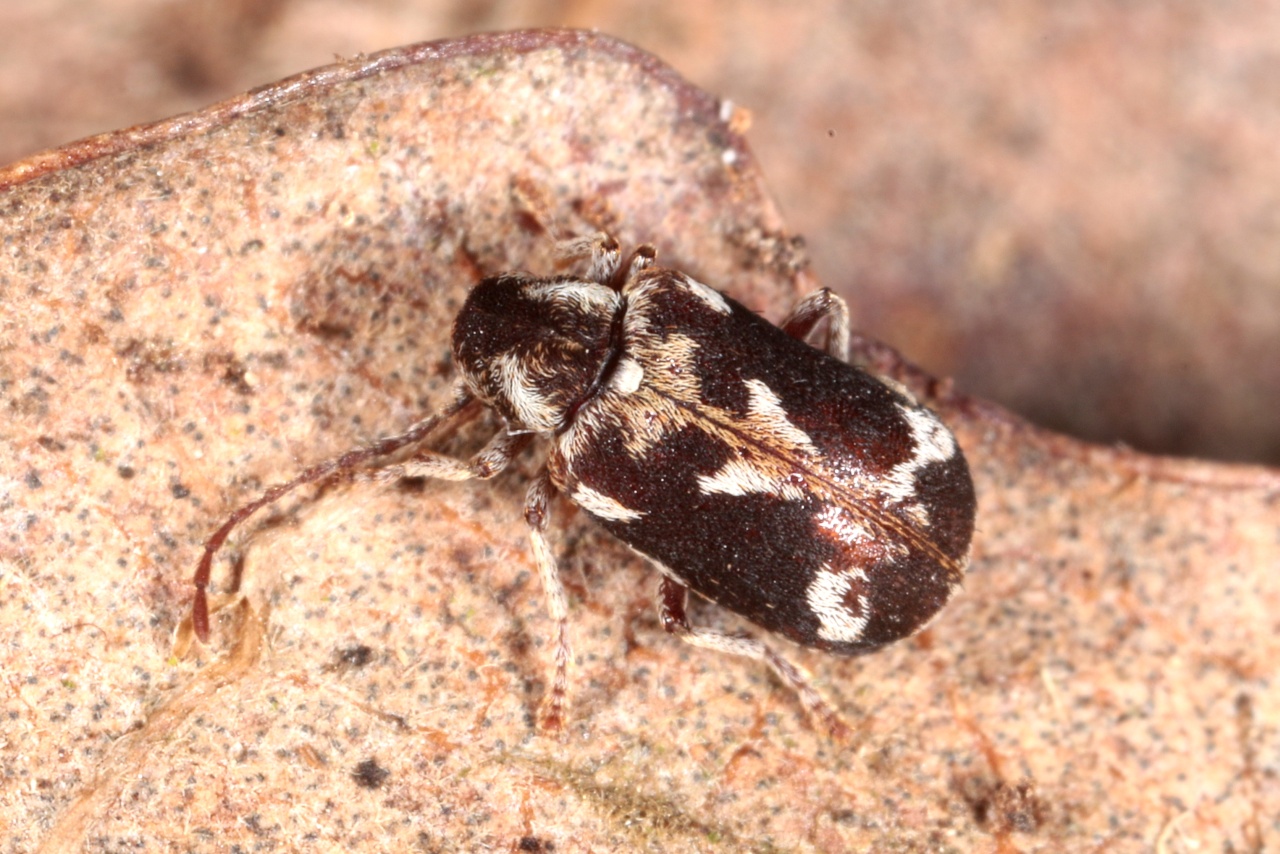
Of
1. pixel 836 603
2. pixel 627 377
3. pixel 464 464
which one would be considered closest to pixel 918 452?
pixel 836 603

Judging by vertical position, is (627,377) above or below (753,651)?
above

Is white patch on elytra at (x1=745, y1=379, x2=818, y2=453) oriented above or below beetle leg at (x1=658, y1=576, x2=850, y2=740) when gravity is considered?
above

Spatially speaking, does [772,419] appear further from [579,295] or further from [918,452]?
[579,295]

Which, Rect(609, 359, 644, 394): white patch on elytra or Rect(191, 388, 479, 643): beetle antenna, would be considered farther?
Rect(609, 359, 644, 394): white patch on elytra

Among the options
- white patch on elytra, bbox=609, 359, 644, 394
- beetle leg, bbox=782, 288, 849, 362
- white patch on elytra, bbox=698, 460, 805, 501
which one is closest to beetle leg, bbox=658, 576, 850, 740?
white patch on elytra, bbox=698, 460, 805, 501

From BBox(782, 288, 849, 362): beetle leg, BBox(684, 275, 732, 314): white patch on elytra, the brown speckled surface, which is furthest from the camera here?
BBox(782, 288, 849, 362): beetle leg

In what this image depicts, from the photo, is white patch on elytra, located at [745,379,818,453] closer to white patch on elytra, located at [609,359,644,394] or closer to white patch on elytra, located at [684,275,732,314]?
white patch on elytra, located at [684,275,732,314]

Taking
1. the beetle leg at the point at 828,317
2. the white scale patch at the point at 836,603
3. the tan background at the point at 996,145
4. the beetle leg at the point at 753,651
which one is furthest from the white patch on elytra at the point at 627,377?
the tan background at the point at 996,145

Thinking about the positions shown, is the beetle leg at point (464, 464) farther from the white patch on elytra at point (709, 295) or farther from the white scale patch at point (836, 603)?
the white scale patch at point (836, 603)
